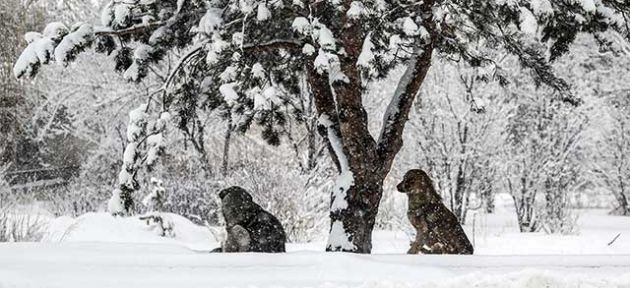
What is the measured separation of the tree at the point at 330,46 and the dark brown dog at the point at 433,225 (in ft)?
2.38

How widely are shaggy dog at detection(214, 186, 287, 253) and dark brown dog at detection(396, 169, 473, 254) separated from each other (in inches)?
51.7

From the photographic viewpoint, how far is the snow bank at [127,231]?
1215 cm

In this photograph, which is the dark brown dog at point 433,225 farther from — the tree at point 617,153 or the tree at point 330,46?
the tree at point 617,153

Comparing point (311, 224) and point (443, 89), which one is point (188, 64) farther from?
point (443, 89)

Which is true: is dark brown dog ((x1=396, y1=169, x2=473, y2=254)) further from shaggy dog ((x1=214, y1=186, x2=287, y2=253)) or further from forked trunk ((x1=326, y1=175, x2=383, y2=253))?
shaggy dog ((x1=214, y1=186, x2=287, y2=253))

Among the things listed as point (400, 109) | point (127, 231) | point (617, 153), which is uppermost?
point (617, 153)

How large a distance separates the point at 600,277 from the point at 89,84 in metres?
18.9

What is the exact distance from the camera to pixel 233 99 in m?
6.50

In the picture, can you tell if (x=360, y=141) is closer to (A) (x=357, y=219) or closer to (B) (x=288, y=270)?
(A) (x=357, y=219)

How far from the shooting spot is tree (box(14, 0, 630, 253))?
21.1 feet

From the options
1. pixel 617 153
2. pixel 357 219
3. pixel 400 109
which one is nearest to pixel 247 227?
pixel 357 219

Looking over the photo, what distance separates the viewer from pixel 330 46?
6.16 metres

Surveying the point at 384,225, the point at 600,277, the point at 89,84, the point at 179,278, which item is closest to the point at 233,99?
the point at 179,278

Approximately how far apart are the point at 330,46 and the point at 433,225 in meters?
2.03
